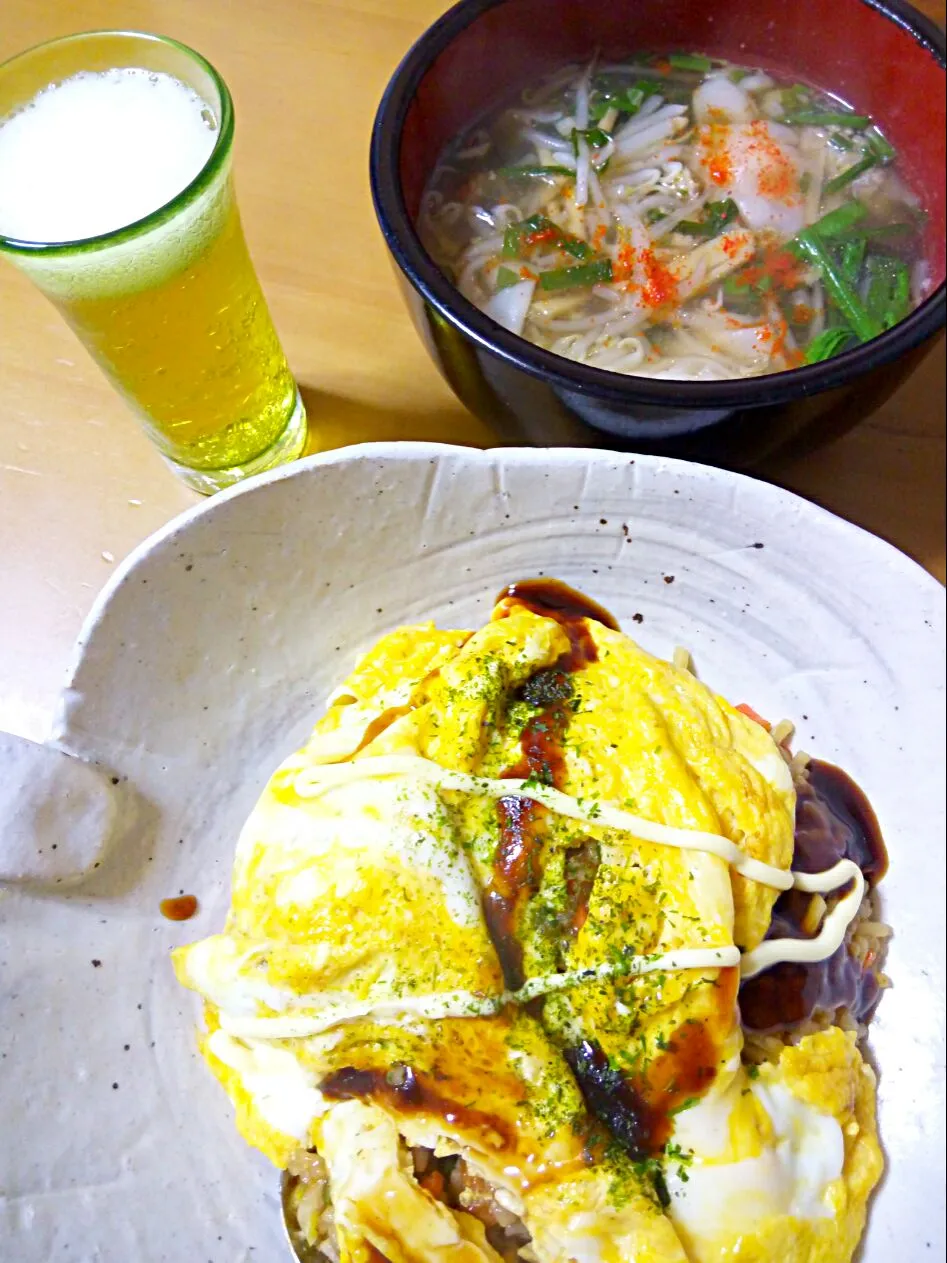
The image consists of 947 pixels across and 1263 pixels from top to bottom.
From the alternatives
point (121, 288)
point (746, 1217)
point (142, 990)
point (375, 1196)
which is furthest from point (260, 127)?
point (746, 1217)

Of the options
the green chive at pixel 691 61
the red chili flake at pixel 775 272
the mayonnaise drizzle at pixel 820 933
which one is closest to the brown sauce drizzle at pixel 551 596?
the mayonnaise drizzle at pixel 820 933

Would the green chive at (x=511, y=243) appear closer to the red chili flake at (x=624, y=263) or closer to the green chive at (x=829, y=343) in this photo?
the red chili flake at (x=624, y=263)

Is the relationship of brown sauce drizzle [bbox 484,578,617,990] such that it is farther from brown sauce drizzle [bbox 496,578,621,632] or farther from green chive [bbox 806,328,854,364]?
green chive [bbox 806,328,854,364]

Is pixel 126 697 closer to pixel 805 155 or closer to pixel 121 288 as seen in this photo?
pixel 121 288

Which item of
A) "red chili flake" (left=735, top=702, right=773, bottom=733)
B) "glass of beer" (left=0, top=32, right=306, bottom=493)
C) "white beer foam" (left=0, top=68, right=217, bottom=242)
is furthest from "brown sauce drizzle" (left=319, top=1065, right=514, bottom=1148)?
"white beer foam" (left=0, top=68, right=217, bottom=242)

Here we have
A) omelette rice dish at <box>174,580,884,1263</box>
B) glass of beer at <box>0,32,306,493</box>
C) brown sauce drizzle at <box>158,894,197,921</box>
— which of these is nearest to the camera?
omelette rice dish at <box>174,580,884,1263</box>

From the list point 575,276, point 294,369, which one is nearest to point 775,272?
point 575,276
